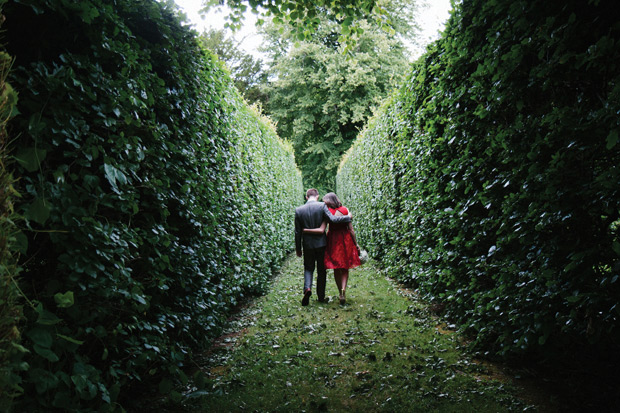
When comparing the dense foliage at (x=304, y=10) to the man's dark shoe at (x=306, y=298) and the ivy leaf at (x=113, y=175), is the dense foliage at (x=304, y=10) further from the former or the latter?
the man's dark shoe at (x=306, y=298)

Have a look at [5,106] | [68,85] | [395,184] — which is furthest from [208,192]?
[395,184]

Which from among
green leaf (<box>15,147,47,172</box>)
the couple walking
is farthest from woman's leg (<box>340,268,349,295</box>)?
green leaf (<box>15,147,47,172</box>)

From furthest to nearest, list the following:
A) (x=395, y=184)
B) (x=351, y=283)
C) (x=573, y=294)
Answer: (x=351, y=283)
(x=395, y=184)
(x=573, y=294)

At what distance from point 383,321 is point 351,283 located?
10.6ft

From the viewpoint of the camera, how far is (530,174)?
9.18 ft

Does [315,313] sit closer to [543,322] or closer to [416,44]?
[543,322]

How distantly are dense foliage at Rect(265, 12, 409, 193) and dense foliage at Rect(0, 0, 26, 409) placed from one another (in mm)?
22463

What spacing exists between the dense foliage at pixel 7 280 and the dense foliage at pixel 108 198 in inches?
5.4

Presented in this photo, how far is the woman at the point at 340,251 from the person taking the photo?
701 cm

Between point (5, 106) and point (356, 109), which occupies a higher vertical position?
point (356, 109)

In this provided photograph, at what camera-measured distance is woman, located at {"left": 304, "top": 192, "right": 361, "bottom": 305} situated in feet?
23.0

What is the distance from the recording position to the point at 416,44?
26828mm

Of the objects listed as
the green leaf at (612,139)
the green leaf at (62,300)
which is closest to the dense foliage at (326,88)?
the green leaf at (612,139)

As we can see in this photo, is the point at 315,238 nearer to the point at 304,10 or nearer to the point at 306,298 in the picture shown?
the point at 306,298
